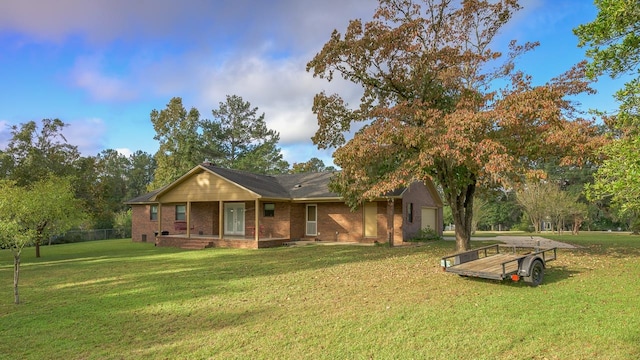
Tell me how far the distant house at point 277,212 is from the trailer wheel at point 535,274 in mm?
10773

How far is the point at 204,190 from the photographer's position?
21578mm

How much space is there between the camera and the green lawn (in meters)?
5.05

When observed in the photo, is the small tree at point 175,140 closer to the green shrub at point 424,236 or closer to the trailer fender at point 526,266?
the green shrub at point 424,236

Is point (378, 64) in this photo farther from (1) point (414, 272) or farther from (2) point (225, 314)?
(2) point (225, 314)

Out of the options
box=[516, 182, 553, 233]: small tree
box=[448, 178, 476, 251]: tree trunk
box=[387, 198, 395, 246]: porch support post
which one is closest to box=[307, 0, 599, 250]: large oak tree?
box=[448, 178, 476, 251]: tree trunk

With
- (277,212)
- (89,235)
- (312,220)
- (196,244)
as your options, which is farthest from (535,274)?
(89,235)

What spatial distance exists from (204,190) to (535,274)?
56.9 feet

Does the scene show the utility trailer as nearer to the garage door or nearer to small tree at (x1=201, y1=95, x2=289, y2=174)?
the garage door

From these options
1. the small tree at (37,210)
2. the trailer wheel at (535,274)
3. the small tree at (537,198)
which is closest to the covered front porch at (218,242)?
the small tree at (37,210)

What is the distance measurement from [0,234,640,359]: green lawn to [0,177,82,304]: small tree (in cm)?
158

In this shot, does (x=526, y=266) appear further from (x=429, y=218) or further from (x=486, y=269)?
(x=429, y=218)

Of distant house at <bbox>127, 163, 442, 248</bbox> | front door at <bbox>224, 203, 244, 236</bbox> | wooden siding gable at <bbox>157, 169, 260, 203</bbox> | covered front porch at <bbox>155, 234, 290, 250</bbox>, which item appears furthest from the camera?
front door at <bbox>224, 203, 244, 236</bbox>

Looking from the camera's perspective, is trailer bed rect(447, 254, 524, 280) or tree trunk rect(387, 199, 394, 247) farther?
tree trunk rect(387, 199, 394, 247)

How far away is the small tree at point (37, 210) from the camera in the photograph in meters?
9.79
